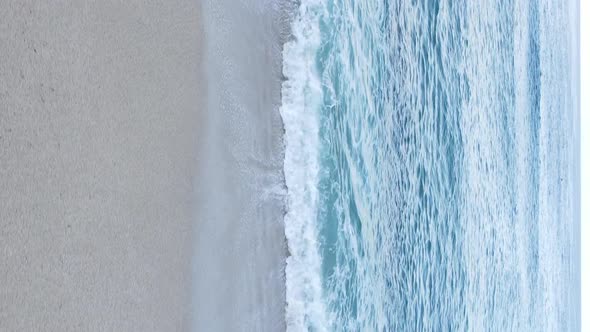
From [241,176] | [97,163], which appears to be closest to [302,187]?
[241,176]

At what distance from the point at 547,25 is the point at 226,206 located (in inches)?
70.3

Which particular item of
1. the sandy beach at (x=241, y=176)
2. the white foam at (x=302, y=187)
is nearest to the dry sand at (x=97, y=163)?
the sandy beach at (x=241, y=176)

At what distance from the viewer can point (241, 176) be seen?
69cm

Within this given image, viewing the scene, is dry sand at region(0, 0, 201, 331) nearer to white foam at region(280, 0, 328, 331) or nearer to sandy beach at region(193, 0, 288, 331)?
sandy beach at region(193, 0, 288, 331)

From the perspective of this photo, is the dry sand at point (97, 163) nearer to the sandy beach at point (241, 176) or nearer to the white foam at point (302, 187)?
the sandy beach at point (241, 176)

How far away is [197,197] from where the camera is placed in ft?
2.03

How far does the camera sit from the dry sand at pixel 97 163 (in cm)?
43

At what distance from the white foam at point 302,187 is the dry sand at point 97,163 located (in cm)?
15

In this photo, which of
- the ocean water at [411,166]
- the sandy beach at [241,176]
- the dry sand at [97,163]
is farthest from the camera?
the ocean water at [411,166]

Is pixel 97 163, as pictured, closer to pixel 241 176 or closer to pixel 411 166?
pixel 241 176

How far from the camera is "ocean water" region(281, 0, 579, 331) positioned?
0.75 meters

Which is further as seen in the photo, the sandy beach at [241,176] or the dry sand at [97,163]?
the sandy beach at [241,176]
